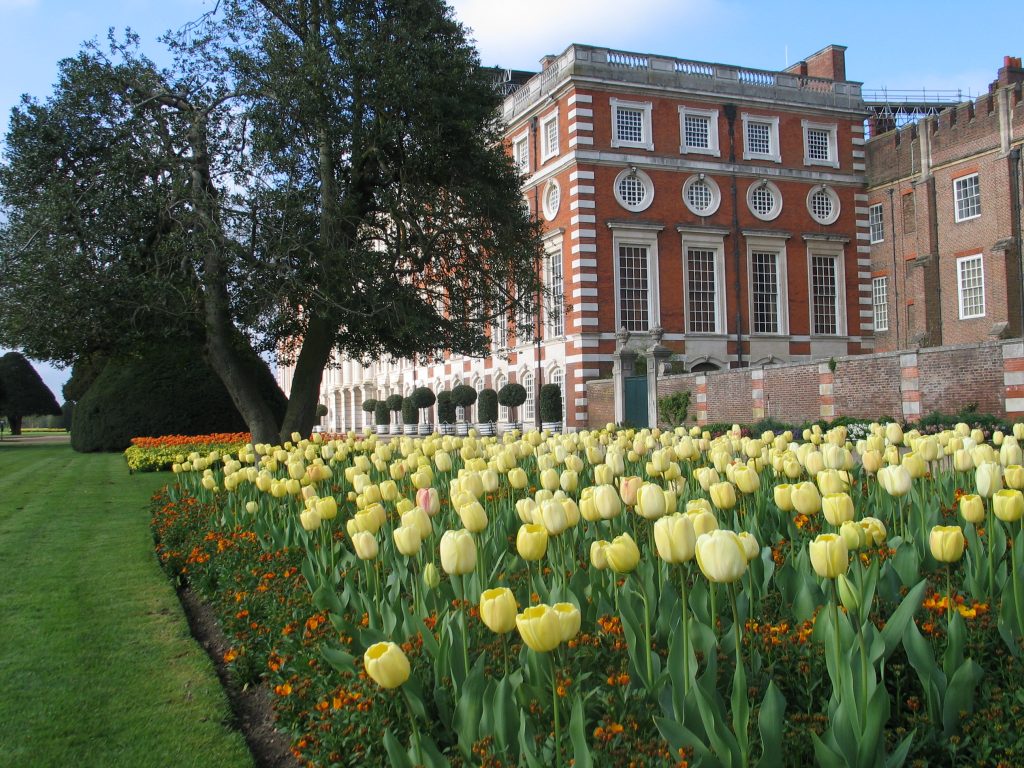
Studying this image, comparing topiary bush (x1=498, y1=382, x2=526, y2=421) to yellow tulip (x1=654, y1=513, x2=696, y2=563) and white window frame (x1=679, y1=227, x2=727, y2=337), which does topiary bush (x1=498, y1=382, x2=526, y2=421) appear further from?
yellow tulip (x1=654, y1=513, x2=696, y2=563)

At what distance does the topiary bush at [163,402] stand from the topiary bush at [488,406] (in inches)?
509

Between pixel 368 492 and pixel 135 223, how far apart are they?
453 inches

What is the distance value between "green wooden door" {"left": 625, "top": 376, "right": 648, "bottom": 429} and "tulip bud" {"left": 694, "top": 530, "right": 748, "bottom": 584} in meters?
24.6

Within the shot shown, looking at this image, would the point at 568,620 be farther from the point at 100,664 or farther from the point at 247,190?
the point at 247,190

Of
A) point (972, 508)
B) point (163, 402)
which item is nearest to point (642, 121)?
point (163, 402)

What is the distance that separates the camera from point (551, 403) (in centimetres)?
3130

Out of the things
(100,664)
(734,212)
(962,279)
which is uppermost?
(734,212)

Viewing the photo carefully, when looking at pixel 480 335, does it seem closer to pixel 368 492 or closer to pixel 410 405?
pixel 368 492

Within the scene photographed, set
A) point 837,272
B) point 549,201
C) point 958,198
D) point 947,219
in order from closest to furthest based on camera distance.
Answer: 1. point 549,201
2. point 837,272
3. point 958,198
4. point 947,219

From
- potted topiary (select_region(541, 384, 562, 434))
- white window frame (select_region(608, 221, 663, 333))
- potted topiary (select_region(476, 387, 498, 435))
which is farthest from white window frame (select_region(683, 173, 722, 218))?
potted topiary (select_region(476, 387, 498, 435))

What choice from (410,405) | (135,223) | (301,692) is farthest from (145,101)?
(410,405)

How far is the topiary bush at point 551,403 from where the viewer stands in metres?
31.3

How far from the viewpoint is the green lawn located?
375cm

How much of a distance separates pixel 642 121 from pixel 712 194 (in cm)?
399
